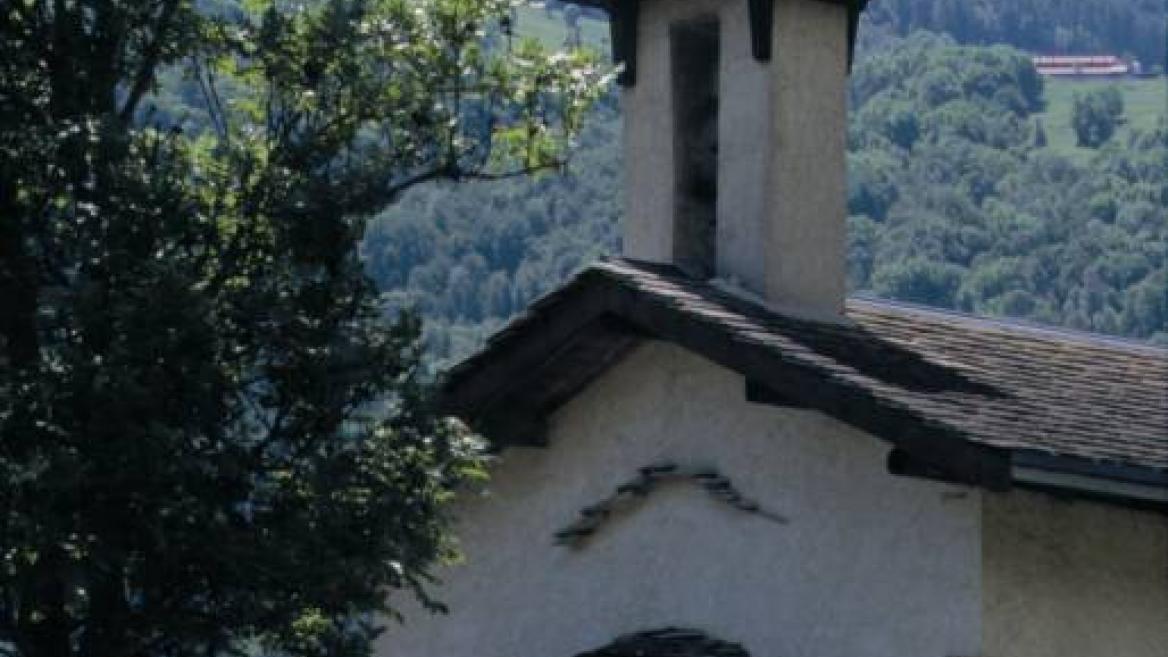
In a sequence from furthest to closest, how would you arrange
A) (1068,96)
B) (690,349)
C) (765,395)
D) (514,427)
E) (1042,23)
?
(1042,23), (1068,96), (514,427), (690,349), (765,395)

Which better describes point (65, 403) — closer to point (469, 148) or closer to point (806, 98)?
point (469, 148)

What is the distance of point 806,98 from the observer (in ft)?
69.3

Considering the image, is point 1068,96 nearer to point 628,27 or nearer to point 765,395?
point 628,27

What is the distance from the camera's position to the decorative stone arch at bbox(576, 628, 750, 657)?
19.4 metres

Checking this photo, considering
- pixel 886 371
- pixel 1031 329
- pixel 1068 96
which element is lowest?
pixel 1068 96

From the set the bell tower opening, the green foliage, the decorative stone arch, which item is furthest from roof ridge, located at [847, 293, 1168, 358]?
the green foliage

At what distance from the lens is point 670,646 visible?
19.5m

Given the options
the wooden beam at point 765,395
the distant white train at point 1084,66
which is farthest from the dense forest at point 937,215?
the wooden beam at point 765,395

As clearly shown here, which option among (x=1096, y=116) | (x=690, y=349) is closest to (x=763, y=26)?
(x=690, y=349)

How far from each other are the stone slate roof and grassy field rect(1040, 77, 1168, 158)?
275ft

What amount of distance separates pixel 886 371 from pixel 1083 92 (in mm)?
102967

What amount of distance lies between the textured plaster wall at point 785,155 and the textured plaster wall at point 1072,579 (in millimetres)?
2288

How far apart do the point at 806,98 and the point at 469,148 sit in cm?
457

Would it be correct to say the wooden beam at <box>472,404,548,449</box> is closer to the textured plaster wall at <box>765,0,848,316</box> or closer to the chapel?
the chapel
